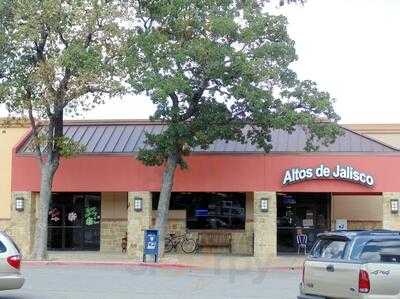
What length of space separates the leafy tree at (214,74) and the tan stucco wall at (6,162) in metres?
9.21

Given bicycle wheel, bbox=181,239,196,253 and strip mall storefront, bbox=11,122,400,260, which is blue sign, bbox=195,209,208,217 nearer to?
strip mall storefront, bbox=11,122,400,260

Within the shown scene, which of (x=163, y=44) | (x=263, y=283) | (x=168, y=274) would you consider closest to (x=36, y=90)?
(x=163, y=44)

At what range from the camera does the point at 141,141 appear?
30234 mm

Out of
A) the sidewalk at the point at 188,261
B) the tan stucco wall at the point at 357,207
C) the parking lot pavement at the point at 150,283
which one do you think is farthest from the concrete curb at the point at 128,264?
the tan stucco wall at the point at 357,207

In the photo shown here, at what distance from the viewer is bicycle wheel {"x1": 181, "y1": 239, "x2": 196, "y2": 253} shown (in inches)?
1191

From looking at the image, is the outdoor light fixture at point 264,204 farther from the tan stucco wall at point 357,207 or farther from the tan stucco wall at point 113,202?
the tan stucco wall at point 113,202

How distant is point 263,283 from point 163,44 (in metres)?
9.91

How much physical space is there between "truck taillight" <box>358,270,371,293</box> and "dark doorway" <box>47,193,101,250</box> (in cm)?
2234

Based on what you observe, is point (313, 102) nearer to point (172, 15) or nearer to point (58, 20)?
point (172, 15)

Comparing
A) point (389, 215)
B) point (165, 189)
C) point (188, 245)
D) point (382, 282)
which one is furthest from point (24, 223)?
point (382, 282)

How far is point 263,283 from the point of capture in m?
18.5

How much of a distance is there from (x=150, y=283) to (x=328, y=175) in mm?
11747

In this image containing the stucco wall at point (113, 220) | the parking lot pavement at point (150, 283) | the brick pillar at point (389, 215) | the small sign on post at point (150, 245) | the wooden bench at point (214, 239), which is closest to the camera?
the parking lot pavement at point (150, 283)

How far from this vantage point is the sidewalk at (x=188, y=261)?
24.4 m
